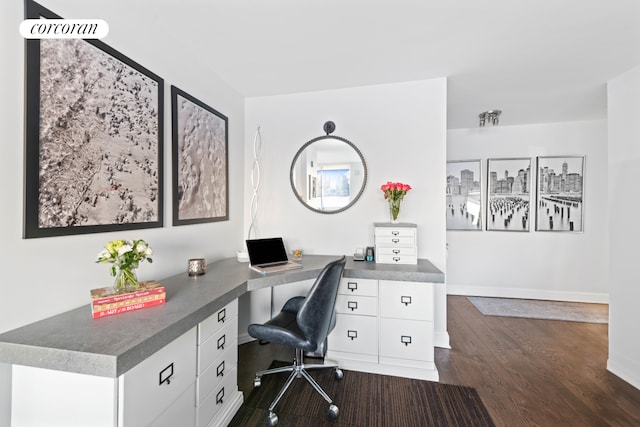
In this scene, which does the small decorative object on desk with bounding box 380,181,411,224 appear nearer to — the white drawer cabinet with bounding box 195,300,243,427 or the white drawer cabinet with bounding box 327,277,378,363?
the white drawer cabinet with bounding box 327,277,378,363

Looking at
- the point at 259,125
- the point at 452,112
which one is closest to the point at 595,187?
the point at 452,112

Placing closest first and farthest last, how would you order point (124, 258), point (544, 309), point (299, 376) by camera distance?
point (124, 258) → point (299, 376) → point (544, 309)

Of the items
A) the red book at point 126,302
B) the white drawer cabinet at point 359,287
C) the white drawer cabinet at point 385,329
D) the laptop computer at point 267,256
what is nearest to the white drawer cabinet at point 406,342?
the white drawer cabinet at point 385,329

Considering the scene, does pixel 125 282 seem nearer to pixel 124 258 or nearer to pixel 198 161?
pixel 124 258

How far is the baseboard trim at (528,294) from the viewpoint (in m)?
3.56

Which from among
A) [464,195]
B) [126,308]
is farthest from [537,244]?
[126,308]

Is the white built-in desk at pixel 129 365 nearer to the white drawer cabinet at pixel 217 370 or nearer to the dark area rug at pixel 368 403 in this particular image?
the white drawer cabinet at pixel 217 370

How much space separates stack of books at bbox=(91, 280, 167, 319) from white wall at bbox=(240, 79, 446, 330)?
152cm

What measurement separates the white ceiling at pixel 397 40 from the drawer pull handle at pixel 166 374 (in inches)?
68.0

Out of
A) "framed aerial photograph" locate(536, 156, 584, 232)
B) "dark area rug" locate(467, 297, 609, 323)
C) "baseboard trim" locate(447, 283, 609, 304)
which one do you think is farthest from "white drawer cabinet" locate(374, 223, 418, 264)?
"framed aerial photograph" locate(536, 156, 584, 232)

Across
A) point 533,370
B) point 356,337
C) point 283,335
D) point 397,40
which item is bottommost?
point 533,370

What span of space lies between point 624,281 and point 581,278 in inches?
78.5

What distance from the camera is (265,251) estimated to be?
213cm

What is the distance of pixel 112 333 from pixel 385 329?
177 centimetres
